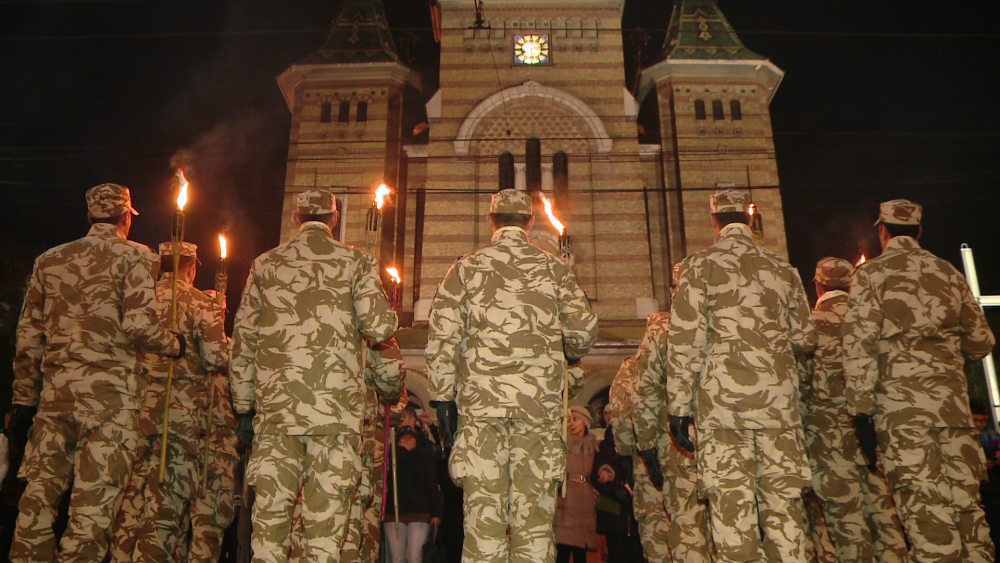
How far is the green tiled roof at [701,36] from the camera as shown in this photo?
78.7ft

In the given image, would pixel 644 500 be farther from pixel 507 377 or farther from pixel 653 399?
pixel 507 377

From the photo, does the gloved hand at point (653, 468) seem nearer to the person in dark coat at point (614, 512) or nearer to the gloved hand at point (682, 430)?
the gloved hand at point (682, 430)

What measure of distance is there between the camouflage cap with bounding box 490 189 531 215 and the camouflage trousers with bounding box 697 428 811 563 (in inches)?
77.9

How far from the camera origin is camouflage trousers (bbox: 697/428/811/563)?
404cm

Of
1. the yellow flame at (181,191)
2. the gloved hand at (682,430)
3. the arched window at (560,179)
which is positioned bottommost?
the gloved hand at (682,430)

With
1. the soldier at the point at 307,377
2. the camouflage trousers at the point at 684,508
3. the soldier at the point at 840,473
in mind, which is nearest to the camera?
the soldier at the point at 307,377

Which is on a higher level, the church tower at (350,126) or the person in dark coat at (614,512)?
the church tower at (350,126)

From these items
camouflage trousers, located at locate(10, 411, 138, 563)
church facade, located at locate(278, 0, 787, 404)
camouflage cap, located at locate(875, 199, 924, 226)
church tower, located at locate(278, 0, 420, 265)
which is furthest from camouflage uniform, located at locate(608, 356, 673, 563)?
church tower, located at locate(278, 0, 420, 265)

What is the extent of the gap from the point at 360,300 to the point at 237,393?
3.29 ft

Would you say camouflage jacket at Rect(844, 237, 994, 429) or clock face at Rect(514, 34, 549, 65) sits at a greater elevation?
clock face at Rect(514, 34, 549, 65)

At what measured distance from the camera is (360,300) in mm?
4633

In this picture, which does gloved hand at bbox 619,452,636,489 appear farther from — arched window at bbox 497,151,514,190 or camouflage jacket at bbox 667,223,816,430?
arched window at bbox 497,151,514,190

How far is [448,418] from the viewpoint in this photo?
4.35m

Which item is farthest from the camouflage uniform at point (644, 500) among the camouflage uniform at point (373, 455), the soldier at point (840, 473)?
the camouflage uniform at point (373, 455)
